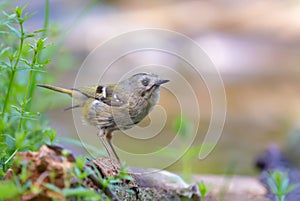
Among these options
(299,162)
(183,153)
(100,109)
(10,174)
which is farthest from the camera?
(299,162)

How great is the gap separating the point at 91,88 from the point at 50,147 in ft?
3.12

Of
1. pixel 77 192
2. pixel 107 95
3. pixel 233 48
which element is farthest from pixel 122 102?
pixel 233 48

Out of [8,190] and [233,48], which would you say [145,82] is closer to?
Answer: [8,190]

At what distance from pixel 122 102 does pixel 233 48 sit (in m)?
6.58

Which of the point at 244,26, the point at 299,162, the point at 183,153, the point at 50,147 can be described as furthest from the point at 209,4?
the point at 50,147

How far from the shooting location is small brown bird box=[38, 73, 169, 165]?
2.59 m

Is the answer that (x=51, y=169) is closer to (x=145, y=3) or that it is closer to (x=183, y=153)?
(x=183, y=153)

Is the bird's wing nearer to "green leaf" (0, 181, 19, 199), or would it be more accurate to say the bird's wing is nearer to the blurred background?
"green leaf" (0, 181, 19, 199)

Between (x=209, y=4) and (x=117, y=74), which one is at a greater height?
(x=209, y=4)

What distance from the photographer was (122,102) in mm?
2627

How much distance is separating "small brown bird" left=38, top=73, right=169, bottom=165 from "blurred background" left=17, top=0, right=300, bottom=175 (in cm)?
410

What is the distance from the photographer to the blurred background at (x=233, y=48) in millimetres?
7672

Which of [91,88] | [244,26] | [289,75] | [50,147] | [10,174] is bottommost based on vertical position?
[10,174]

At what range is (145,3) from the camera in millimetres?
10188
